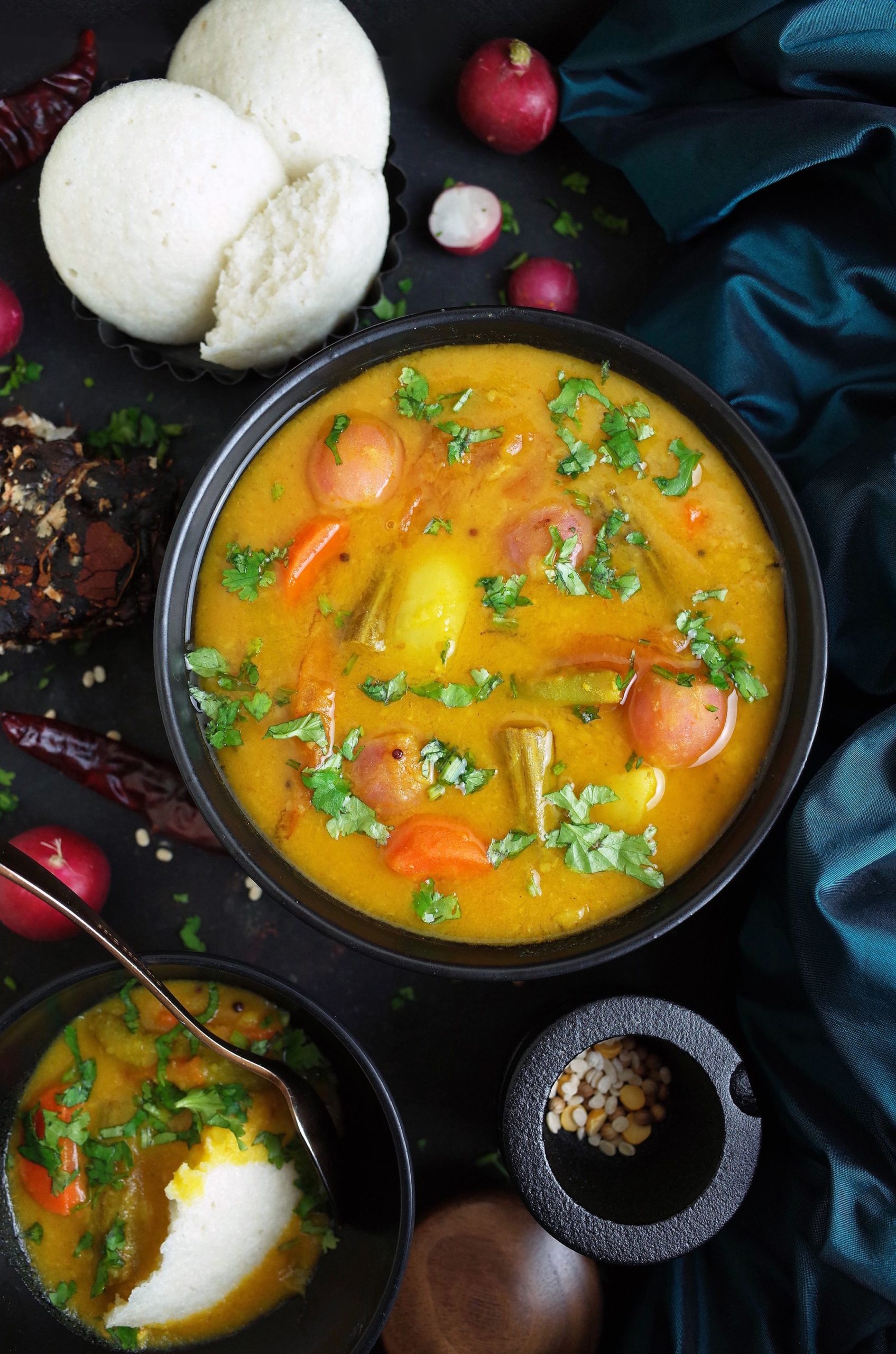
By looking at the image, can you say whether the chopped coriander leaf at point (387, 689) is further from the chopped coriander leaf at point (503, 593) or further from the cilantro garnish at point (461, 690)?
the chopped coriander leaf at point (503, 593)

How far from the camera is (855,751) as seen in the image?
9.12ft

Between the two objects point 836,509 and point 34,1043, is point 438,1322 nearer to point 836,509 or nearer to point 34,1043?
point 34,1043

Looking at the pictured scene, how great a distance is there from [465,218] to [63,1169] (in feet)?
9.67

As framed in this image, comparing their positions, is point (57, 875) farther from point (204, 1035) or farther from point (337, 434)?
point (337, 434)

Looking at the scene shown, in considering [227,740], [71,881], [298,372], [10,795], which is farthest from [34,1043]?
[298,372]

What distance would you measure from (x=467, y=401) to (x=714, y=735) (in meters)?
1.01

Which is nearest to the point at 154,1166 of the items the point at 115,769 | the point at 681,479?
the point at 115,769

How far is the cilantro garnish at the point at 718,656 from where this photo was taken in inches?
99.8

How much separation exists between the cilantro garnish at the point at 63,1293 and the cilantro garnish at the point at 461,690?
189 cm

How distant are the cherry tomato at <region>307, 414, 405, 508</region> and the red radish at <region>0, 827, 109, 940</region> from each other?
131 centimetres

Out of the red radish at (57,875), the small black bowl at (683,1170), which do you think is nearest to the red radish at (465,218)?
the red radish at (57,875)

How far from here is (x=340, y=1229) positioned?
2.97 meters

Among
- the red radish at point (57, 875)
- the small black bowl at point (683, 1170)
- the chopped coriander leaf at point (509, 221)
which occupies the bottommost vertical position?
the small black bowl at point (683, 1170)

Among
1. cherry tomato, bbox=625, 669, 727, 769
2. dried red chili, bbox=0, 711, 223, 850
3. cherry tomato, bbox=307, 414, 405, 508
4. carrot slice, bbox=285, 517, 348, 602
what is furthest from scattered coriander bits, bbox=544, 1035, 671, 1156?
cherry tomato, bbox=307, 414, 405, 508
